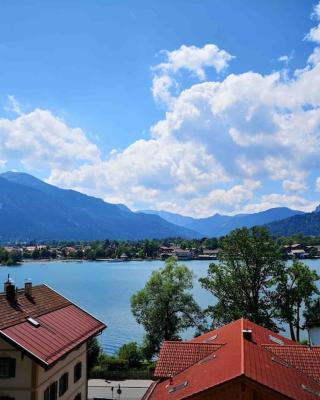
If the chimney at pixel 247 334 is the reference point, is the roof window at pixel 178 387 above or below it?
below

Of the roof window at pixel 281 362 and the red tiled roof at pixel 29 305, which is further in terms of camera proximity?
the red tiled roof at pixel 29 305

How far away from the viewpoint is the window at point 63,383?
25.2m

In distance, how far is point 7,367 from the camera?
73.6 ft

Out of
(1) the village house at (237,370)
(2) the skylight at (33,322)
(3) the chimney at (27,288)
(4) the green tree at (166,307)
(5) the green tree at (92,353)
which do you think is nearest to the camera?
(1) the village house at (237,370)

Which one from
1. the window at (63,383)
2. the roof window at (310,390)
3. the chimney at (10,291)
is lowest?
the window at (63,383)

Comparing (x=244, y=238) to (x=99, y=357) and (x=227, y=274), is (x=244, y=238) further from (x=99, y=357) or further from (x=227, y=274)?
(x=99, y=357)

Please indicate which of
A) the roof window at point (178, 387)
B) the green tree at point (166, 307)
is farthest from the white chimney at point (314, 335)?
the roof window at point (178, 387)

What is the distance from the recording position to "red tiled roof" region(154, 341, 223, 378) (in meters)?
24.4

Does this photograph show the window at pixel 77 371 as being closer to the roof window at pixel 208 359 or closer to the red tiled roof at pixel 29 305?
the red tiled roof at pixel 29 305

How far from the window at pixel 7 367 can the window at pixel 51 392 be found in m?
1.94

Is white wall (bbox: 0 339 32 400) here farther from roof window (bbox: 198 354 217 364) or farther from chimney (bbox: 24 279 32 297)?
roof window (bbox: 198 354 217 364)

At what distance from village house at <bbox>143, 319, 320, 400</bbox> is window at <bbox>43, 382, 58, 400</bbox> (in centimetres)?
449

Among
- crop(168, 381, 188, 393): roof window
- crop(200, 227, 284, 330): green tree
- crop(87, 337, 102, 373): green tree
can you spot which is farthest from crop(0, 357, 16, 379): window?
crop(200, 227, 284, 330): green tree

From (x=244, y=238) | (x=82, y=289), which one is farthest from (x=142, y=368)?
(x=82, y=289)
